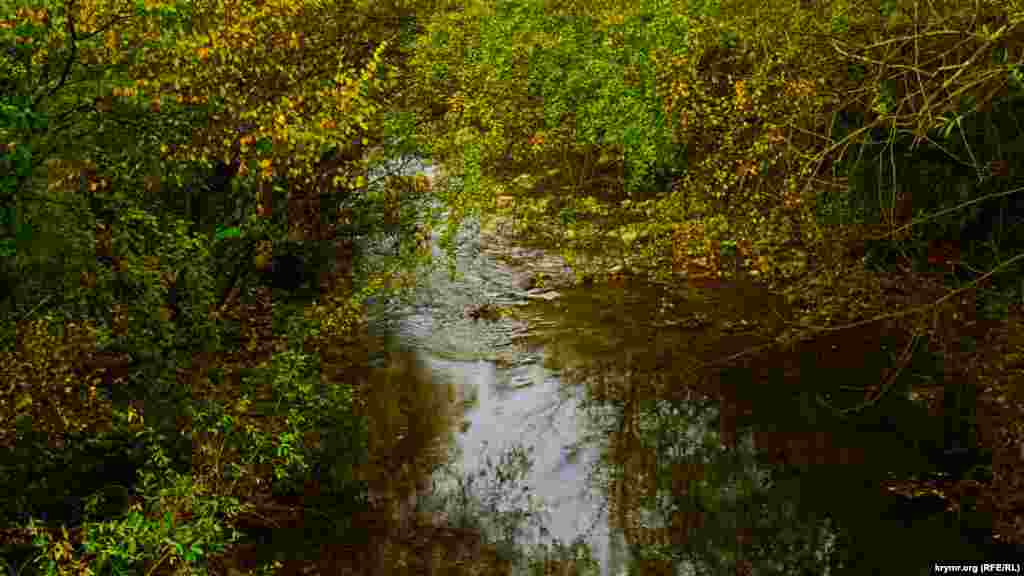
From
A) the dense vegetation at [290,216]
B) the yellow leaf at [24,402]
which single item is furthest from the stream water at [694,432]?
the yellow leaf at [24,402]

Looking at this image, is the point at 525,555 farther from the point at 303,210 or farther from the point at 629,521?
the point at 303,210

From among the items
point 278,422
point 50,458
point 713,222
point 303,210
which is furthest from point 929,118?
point 303,210

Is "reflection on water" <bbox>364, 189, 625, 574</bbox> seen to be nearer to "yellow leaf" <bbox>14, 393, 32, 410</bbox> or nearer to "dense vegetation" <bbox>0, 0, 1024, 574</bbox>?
"dense vegetation" <bbox>0, 0, 1024, 574</bbox>

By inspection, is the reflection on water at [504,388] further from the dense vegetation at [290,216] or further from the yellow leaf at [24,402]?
the yellow leaf at [24,402]

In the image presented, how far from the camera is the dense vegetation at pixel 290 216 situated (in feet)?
26.2

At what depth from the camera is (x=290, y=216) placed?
1338 centimetres

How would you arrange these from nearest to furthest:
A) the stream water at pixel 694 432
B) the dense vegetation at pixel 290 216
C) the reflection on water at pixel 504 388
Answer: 1. the dense vegetation at pixel 290 216
2. the stream water at pixel 694 432
3. the reflection on water at pixel 504 388

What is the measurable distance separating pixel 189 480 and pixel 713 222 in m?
6.96

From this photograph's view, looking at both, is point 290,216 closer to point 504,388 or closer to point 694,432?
point 504,388

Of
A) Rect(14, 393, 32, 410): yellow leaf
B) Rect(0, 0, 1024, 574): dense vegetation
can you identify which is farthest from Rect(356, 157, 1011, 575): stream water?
Rect(14, 393, 32, 410): yellow leaf

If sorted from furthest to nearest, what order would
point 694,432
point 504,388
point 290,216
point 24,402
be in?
point 504,388 < point 290,216 < point 694,432 < point 24,402

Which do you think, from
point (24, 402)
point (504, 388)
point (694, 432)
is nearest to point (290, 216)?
point (504, 388)

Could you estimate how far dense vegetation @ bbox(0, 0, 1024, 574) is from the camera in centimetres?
797

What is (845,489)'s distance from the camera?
35.3ft
